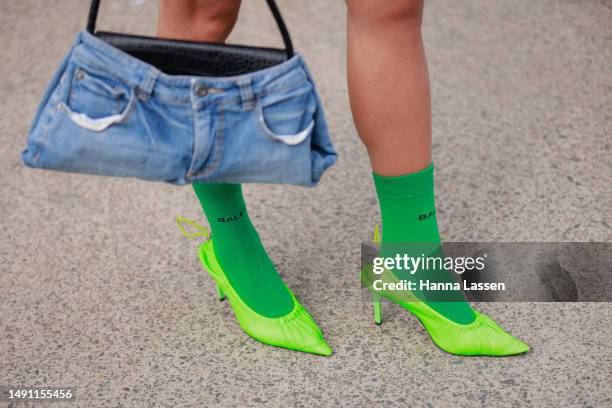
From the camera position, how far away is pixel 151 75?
128cm

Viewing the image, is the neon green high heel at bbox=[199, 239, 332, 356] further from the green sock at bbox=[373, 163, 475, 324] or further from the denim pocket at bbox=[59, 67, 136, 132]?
the denim pocket at bbox=[59, 67, 136, 132]

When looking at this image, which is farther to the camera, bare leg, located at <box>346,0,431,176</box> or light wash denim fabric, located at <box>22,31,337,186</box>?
bare leg, located at <box>346,0,431,176</box>

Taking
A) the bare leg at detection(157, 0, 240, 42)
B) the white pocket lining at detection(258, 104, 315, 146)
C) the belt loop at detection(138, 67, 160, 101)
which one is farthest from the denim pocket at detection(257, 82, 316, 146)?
the bare leg at detection(157, 0, 240, 42)

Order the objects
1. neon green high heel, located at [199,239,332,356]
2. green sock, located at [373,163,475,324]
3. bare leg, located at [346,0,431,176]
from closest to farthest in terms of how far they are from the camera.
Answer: bare leg, located at [346,0,431,176] → green sock, located at [373,163,475,324] → neon green high heel, located at [199,239,332,356]

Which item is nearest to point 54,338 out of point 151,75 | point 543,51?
point 151,75

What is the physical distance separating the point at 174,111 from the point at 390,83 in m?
0.45

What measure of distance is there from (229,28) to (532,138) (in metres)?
1.17

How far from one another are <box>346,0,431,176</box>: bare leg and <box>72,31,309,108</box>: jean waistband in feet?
0.75

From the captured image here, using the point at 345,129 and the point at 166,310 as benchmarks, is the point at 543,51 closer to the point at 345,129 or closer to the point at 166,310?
the point at 345,129

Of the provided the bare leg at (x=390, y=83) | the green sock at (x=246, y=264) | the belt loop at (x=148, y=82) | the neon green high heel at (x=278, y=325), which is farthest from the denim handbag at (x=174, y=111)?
the neon green high heel at (x=278, y=325)

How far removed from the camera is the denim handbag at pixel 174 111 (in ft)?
4.20

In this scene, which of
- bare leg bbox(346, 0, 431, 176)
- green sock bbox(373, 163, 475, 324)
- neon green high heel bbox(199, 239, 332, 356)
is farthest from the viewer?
neon green high heel bbox(199, 239, 332, 356)

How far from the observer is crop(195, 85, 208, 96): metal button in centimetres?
127

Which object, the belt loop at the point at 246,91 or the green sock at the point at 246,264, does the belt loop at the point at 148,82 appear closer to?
the belt loop at the point at 246,91
